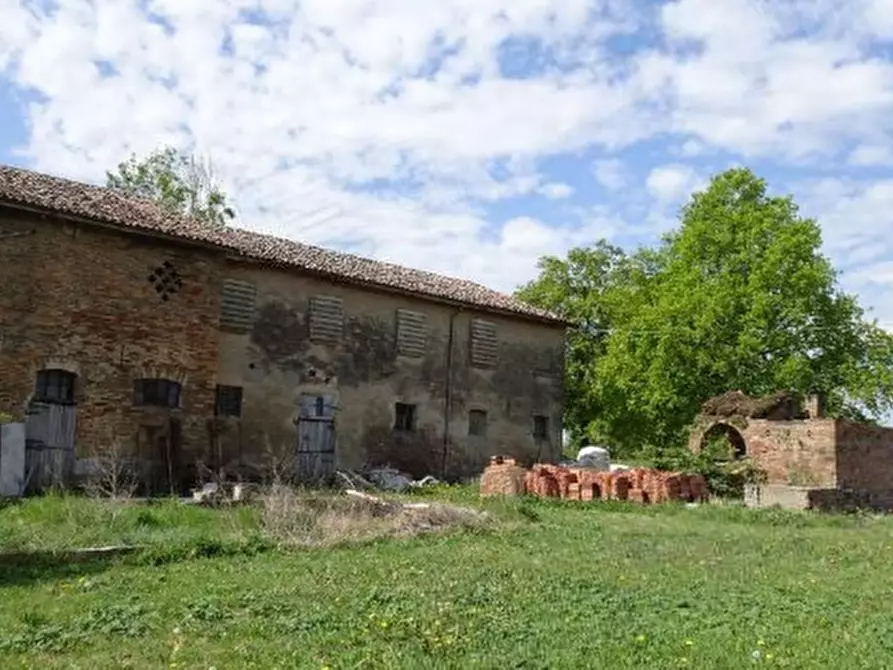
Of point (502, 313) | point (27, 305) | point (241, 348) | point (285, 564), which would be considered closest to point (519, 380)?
point (502, 313)

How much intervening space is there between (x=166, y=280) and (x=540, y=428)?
13.0 meters

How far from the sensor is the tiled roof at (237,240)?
19.4 m

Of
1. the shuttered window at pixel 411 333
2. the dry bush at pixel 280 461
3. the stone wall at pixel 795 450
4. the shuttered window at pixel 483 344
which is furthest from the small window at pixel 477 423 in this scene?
the stone wall at pixel 795 450

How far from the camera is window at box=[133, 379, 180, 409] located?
2030cm

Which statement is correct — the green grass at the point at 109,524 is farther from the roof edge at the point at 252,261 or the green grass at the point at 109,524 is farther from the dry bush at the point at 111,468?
the roof edge at the point at 252,261

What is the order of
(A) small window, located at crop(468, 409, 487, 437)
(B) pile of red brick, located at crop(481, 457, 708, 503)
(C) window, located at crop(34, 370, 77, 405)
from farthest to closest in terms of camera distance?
(A) small window, located at crop(468, 409, 487, 437) → (B) pile of red brick, located at crop(481, 457, 708, 503) → (C) window, located at crop(34, 370, 77, 405)

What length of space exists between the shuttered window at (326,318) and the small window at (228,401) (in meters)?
2.46

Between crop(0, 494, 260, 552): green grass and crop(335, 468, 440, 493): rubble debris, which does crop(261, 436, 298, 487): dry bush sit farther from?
crop(0, 494, 260, 552): green grass

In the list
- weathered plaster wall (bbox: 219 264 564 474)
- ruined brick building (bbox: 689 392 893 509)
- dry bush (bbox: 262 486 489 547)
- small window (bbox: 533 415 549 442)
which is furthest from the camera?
small window (bbox: 533 415 549 442)

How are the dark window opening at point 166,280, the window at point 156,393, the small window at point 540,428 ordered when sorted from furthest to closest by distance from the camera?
the small window at point 540,428
the dark window opening at point 166,280
the window at point 156,393

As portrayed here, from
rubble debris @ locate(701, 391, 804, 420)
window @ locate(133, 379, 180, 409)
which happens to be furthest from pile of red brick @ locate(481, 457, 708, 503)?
window @ locate(133, 379, 180, 409)

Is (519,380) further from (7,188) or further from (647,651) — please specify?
(647,651)

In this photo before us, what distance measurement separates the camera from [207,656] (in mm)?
6832

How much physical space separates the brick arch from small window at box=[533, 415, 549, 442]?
4363mm
